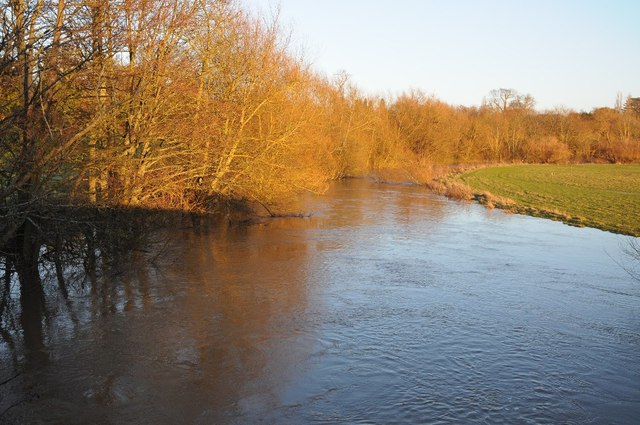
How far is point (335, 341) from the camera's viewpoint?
782 cm

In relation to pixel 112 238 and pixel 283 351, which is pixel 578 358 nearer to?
pixel 283 351

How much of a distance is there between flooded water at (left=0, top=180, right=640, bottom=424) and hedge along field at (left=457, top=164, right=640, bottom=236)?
24.4 feet

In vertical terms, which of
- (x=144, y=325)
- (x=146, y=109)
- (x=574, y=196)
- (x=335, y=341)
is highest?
(x=146, y=109)

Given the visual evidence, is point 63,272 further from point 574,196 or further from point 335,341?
point 574,196

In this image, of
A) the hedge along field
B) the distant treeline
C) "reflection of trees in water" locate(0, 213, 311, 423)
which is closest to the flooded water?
"reflection of trees in water" locate(0, 213, 311, 423)

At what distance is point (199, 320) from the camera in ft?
28.1

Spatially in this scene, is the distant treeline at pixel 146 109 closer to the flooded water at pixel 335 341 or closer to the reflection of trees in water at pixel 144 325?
the reflection of trees in water at pixel 144 325

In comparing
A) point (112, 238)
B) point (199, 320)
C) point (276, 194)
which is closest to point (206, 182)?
point (276, 194)

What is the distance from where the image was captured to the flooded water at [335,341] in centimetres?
585

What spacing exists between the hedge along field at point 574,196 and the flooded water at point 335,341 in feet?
24.4

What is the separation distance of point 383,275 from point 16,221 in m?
7.24

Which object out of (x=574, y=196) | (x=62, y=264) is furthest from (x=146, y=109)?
(x=574, y=196)

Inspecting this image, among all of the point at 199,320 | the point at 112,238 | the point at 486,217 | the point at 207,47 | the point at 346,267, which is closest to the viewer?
the point at 199,320

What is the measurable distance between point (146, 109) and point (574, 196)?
24.0 metres
